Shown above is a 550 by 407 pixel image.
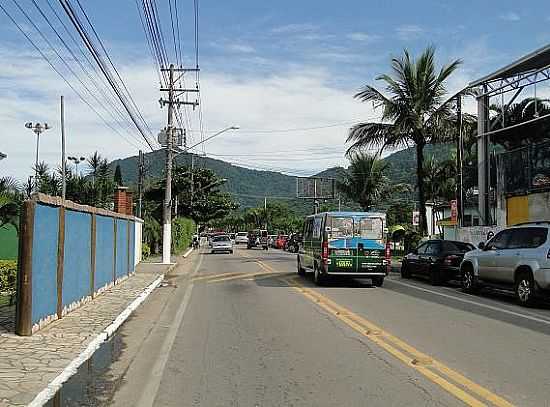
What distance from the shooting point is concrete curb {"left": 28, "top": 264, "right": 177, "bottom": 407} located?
705 centimetres

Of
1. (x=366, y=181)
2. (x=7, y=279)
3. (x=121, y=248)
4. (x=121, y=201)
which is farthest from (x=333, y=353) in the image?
(x=366, y=181)

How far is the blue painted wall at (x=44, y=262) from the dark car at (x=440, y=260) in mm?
13952

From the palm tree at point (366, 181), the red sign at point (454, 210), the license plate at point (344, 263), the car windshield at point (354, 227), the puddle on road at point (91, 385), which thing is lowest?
the puddle on road at point (91, 385)

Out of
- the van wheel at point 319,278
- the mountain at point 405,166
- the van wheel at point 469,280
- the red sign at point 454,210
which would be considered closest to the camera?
the van wheel at point 469,280

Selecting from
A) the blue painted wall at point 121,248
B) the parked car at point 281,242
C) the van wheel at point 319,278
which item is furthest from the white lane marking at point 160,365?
the parked car at point 281,242

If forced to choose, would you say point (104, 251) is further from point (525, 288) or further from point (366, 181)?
point (366, 181)

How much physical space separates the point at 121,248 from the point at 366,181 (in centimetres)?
3169

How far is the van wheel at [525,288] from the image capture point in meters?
15.6

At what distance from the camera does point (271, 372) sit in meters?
8.38

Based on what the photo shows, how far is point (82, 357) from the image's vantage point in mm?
9203

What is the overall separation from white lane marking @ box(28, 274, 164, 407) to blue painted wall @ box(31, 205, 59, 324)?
1.05 m

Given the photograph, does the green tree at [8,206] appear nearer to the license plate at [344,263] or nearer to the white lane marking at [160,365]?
the white lane marking at [160,365]

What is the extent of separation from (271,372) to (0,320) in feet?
18.9

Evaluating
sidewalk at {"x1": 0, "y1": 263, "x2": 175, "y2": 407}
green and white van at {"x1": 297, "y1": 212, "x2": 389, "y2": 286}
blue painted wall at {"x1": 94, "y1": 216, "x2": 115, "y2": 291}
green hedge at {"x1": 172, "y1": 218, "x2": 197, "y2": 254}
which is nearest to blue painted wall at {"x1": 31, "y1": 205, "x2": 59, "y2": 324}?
sidewalk at {"x1": 0, "y1": 263, "x2": 175, "y2": 407}
